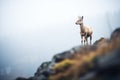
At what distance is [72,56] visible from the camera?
20.5 m

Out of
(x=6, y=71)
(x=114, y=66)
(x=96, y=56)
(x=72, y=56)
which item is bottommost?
(x=114, y=66)

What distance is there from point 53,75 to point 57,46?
8455 centimetres

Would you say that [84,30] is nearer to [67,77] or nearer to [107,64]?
[67,77]

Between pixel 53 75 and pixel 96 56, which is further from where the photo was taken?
pixel 53 75

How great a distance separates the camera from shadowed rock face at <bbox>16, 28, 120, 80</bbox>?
1550 cm

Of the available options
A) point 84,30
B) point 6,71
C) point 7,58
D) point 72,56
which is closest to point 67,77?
point 72,56

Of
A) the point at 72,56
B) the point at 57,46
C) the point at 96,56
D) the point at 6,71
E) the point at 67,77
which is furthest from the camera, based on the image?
the point at 57,46

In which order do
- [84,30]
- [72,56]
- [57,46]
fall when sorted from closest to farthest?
[72,56]
[84,30]
[57,46]

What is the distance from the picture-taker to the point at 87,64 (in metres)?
17.4

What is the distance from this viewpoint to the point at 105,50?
59.1 ft

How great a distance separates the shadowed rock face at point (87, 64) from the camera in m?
15.5

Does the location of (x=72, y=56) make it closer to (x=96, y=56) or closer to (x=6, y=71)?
(x=96, y=56)

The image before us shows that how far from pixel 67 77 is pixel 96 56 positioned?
249 centimetres

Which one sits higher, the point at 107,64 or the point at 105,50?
the point at 105,50
